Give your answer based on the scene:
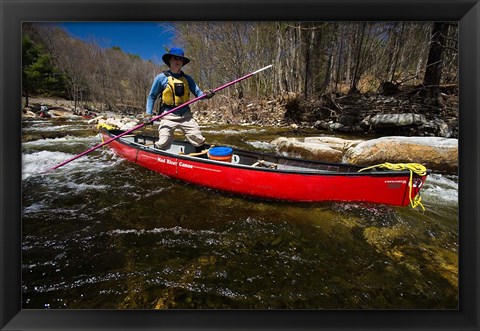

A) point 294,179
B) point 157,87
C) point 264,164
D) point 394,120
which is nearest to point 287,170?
point 294,179

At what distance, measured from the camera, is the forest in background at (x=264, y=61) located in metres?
1.71

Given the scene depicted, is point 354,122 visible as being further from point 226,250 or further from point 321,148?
point 226,250

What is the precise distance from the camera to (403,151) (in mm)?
3145

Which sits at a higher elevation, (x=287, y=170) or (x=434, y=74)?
(x=434, y=74)

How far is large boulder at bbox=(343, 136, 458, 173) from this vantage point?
2.52 metres

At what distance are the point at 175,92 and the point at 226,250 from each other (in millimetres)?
2198

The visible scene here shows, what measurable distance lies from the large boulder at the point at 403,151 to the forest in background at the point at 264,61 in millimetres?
568

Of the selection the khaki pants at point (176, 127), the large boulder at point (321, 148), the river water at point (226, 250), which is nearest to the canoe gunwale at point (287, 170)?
the khaki pants at point (176, 127)

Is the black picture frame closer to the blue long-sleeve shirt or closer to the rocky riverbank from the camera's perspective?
the rocky riverbank

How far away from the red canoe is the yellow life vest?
0.71 m

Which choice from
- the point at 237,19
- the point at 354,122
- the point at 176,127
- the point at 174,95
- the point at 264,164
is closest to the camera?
the point at 237,19

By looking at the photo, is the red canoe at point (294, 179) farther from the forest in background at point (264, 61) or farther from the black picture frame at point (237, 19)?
the forest in background at point (264, 61)

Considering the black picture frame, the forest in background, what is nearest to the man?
the forest in background
